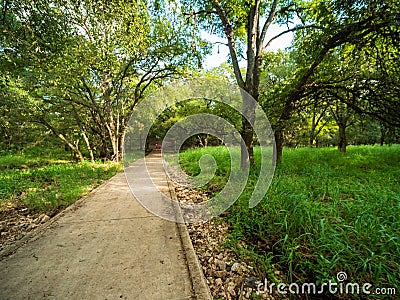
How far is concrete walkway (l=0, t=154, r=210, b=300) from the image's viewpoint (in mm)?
1510

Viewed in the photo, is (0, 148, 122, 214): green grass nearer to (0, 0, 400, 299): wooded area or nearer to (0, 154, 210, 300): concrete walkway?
(0, 0, 400, 299): wooded area

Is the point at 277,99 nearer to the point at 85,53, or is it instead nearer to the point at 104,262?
the point at 104,262

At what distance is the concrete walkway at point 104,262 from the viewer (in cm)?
151

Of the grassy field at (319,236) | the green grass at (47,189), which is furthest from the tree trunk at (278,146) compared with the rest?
the green grass at (47,189)

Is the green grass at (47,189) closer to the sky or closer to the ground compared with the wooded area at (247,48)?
closer to the ground

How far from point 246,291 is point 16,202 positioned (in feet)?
14.7

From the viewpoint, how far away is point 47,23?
10.7ft

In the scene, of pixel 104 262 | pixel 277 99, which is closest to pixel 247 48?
pixel 277 99

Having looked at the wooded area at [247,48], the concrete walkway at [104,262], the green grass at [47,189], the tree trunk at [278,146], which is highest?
the wooded area at [247,48]

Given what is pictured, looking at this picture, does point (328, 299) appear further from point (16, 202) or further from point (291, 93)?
point (16, 202)

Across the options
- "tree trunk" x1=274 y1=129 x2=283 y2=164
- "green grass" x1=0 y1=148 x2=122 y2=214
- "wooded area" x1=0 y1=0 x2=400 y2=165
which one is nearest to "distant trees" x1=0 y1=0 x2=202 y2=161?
"wooded area" x1=0 y1=0 x2=400 y2=165

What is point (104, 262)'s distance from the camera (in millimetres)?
1850

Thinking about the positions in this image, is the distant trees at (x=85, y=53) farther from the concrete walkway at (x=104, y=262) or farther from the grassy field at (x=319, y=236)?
the grassy field at (x=319, y=236)

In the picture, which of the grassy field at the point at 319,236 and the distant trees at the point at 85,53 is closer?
the grassy field at the point at 319,236
